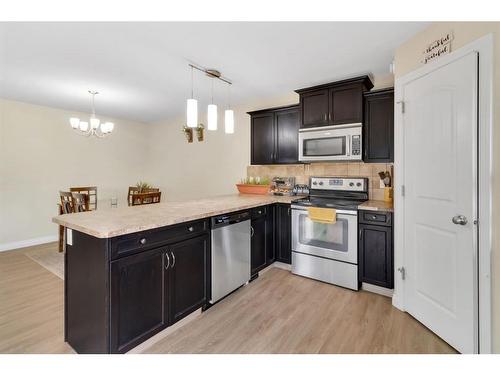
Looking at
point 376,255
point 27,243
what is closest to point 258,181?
point 376,255

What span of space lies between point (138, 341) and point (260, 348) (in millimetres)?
842

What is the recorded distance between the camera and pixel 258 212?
294cm

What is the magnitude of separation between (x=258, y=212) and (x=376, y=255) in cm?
133

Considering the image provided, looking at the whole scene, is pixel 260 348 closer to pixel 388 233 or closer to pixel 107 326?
pixel 107 326

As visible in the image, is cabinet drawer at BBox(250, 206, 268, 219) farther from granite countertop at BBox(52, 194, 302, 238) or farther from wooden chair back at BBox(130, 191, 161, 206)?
wooden chair back at BBox(130, 191, 161, 206)

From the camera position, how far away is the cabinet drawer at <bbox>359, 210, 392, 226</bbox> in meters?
2.49

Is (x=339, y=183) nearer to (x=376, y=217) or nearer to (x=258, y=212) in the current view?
(x=376, y=217)

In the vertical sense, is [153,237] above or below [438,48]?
below

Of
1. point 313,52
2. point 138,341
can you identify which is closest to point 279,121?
point 313,52

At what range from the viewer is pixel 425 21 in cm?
194

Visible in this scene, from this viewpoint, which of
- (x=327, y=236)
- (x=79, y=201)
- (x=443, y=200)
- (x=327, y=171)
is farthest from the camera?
(x=327, y=171)

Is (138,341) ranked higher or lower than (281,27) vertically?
lower

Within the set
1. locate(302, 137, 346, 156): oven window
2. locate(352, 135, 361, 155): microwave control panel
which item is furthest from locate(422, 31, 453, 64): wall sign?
locate(302, 137, 346, 156): oven window

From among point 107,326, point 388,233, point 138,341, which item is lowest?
point 138,341
